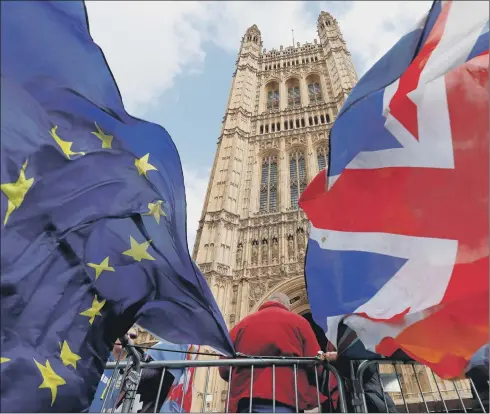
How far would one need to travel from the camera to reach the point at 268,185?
62.9 feet

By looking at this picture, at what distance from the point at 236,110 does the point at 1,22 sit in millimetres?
22630

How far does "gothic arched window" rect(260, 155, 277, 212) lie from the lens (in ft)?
59.4

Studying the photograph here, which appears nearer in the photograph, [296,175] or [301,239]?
[301,239]

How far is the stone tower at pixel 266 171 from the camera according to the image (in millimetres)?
14289

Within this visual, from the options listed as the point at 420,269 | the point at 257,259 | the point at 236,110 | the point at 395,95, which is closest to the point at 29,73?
the point at 395,95

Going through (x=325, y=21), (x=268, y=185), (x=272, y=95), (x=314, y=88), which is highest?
(x=325, y=21)

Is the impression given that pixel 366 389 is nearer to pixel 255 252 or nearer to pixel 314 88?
pixel 255 252

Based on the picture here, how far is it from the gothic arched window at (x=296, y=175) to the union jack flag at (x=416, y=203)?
46.1ft

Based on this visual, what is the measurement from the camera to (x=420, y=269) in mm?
2811

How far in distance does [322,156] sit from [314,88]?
355 inches

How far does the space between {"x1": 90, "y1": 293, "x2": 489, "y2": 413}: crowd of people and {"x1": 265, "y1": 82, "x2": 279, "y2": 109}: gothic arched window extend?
2349cm

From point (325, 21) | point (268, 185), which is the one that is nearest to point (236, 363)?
point (268, 185)

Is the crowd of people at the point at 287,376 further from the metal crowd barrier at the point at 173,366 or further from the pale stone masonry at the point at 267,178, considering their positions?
the pale stone masonry at the point at 267,178

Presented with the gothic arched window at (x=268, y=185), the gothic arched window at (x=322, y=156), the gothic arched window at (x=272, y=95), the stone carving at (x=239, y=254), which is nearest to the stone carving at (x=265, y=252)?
the stone carving at (x=239, y=254)
